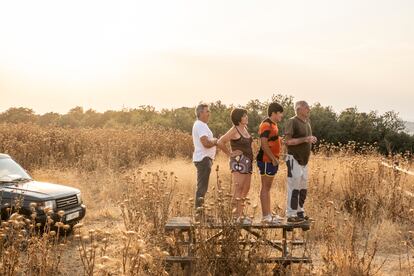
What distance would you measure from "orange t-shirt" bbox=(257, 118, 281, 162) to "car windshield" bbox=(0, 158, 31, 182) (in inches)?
180

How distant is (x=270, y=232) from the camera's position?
8500 millimetres

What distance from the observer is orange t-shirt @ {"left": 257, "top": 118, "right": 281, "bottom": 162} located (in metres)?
6.62

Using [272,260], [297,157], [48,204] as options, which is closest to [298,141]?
[297,157]

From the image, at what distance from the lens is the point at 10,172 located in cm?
877

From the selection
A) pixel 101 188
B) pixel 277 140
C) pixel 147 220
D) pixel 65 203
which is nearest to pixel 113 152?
pixel 101 188

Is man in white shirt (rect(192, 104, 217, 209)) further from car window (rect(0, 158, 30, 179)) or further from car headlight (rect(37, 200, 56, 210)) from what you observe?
car window (rect(0, 158, 30, 179))

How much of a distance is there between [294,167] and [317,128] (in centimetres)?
2071

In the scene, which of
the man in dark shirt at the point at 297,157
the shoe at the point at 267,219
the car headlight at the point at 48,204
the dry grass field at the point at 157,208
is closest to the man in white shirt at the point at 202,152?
the dry grass field at the point at 157,208

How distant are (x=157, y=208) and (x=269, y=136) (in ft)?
6.71

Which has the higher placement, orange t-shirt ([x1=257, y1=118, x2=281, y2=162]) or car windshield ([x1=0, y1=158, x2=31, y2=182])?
orange t-shirt ([x1=257, y1=118, x2=281, y2=162])

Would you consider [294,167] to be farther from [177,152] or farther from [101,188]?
[177,152]

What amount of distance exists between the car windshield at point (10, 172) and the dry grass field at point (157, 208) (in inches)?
42.1

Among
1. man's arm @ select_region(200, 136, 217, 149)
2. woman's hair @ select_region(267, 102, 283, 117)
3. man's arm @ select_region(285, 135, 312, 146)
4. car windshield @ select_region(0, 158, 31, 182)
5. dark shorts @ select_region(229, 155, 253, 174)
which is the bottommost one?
car windshield @ select_region(0, 158, 31, 182)

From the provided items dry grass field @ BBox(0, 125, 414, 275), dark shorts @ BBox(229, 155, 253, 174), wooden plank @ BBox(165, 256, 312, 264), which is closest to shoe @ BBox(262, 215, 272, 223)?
dry grass field @ BBox(0, 125, 414, 275)
